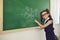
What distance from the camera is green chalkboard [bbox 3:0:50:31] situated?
2192mm

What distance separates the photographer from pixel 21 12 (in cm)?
243

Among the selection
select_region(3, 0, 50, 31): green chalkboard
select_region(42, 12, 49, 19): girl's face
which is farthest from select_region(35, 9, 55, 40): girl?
select_region(3, 0, 50, 31): green chalkboard

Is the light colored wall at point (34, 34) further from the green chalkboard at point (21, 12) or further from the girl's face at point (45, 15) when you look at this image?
the girl's face at point (45, 15)

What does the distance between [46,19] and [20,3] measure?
2.34 ft

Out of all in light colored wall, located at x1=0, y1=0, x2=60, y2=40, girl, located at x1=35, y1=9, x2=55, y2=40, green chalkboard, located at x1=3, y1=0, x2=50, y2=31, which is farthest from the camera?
girl, located at x1=35, y1=9, x2=55, y2=40

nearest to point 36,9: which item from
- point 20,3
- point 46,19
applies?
point 46,19

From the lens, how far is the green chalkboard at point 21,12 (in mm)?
2192

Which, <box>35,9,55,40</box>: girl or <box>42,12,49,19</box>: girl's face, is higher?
<box>42,12,49,19</box>: girl's face

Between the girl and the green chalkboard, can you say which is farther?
the girl

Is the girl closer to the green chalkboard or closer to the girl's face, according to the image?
the girl's face

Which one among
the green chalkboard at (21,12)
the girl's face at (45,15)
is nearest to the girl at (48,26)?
the girl's face at (45,15)

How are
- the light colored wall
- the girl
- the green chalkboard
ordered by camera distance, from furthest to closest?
the girl, the light colored wall, the green chalkboard

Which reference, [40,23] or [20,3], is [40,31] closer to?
[40,23]

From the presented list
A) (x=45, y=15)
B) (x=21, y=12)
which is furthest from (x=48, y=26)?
(x=21, y=12)
